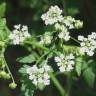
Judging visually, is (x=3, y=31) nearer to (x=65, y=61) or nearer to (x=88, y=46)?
(x=65, y=61)

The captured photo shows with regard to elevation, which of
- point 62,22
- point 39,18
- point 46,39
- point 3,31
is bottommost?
point 46,39

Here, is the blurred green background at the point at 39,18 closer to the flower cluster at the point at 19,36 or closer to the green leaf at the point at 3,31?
the green leaf at the point at 3,31

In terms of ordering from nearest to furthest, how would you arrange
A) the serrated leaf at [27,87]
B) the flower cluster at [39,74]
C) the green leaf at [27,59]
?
the flower cluster at [39,74]
the serrated leaf at [27,87]
the green leaf at [27,59]

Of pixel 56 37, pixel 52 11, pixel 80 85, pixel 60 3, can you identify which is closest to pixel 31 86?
pixel 56 37

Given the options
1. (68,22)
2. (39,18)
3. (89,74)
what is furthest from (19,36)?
(39,18)

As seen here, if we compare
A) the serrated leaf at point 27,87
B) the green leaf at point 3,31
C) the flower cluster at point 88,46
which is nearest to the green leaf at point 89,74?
the flower cluster at point 88,46

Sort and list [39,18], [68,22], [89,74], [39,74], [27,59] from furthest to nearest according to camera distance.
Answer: [39,18], [89,74], [27,59], [68,22], [39,74]
